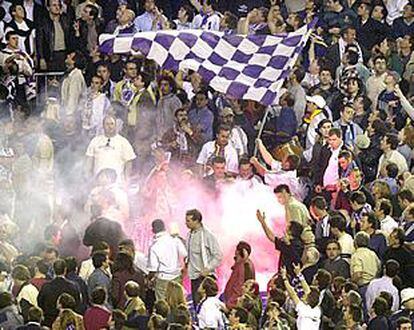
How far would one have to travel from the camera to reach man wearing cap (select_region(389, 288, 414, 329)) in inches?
778

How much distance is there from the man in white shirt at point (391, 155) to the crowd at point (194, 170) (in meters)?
0.02

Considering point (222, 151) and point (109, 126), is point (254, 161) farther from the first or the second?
point (109, 126)

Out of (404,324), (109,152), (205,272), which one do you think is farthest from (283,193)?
(404,324)

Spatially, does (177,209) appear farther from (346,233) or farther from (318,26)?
(318,26)

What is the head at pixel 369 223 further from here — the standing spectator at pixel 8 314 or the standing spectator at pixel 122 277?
the standing spectator at pixel 8 314

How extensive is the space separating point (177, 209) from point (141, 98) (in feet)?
10.9

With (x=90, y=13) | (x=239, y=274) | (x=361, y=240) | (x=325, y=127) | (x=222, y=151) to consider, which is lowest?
(x=239, y=274)

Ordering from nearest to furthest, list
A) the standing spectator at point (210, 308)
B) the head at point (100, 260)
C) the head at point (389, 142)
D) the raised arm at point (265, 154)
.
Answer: the standing spectator at point (210, 308), the head at point (100, 260), the head at point (389, 142), the raised arm at point (265, 154)

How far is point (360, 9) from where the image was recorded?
29016 millimetres

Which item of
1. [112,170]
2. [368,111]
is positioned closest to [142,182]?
[112,170]

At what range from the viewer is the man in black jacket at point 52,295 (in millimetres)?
20266

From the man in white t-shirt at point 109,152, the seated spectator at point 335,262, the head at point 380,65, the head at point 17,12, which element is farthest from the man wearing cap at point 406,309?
the head at point 17,12

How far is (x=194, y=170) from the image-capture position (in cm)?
2586

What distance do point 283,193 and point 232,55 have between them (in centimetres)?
359
